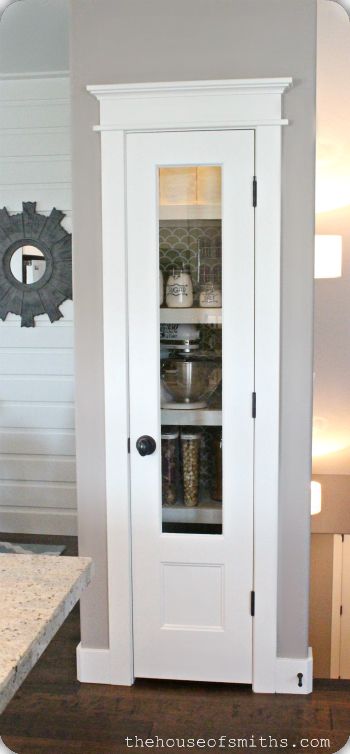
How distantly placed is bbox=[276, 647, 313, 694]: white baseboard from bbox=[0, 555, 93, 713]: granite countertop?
1.39 metres

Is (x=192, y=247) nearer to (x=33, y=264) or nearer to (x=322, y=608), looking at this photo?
(x=33, y=264)

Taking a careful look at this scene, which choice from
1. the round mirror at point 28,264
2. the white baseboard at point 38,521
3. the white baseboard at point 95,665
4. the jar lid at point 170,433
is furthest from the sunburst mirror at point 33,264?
the white baseboard at point 95,665

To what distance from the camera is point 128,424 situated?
2.80 m

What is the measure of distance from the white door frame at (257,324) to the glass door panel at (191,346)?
0.50 feet

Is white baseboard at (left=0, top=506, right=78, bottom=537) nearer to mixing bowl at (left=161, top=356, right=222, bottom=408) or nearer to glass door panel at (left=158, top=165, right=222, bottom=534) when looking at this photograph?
glass door panel at (left=158, top=165, right=222, bottom=534)

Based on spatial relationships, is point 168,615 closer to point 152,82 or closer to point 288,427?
point 288,427

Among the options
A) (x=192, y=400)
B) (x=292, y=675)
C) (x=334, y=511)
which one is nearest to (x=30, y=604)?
(x=192, y=400)

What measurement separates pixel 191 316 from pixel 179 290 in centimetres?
11

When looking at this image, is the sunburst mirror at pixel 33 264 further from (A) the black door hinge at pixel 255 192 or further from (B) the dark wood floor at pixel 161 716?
(B) the dark wood floor at pixel 161 716

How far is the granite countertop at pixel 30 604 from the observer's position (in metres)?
1.25

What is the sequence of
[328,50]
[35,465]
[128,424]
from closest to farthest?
[128,424]
[328,50]
[35,465]

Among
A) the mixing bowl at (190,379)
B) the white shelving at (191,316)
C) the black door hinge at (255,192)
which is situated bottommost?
the mixing bowl at (190,379)

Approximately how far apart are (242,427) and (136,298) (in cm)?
61

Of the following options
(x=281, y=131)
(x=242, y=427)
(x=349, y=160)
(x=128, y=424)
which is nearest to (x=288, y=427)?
(x=242, y=427)
